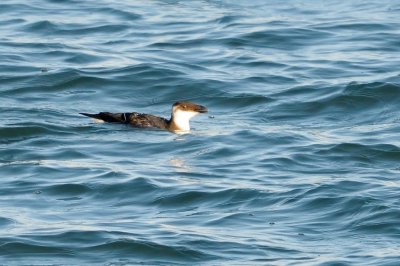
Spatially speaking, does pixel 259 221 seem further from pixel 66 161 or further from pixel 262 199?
pixel 66 161

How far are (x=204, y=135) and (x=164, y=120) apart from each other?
63cm

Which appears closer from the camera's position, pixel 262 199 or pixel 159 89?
pixel 262 199

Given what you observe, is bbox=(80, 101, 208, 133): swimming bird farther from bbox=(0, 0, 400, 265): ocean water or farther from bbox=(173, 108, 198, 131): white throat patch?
bbox=(0, 0, 400, 265): ocean water

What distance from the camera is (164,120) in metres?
17.0

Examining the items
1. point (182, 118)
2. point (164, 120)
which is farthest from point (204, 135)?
point (164, 120)

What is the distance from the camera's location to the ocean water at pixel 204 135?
38.7ft

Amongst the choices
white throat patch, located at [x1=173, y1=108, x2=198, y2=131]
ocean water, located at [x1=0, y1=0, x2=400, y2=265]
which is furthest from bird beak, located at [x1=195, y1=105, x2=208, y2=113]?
ocean water, located at [x1=0, y1=0, x2=400, y2=265]

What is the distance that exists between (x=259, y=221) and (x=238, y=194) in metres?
1.03

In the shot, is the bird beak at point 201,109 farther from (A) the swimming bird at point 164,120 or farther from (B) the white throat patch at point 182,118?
(B) the white throat patch at point 182,118

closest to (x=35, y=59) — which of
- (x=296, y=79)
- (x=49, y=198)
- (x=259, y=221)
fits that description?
(x=296, y=79)

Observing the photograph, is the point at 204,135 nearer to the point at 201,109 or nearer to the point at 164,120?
the point at 201,109

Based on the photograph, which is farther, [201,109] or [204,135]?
[201,109]

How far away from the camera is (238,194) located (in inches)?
532

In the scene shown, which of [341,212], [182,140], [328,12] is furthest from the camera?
[328,12]
